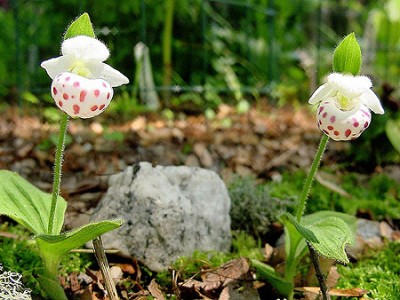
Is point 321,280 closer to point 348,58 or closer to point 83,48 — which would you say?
point 348,58

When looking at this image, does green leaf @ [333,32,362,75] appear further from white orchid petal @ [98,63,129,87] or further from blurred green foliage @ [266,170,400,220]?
blurred green foliage @ [266,170,400,220]

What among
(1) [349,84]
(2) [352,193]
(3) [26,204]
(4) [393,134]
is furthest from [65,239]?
(4) [393,134]

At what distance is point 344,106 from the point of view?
3.68 feet

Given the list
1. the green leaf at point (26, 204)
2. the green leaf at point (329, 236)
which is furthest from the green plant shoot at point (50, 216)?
the green leaf at point (329, 236)

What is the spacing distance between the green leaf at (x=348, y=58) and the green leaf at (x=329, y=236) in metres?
0.33

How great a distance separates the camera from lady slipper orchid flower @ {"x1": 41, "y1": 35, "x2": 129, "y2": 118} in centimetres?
98

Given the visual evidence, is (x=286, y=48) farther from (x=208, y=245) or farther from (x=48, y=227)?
(x=48, y=227)

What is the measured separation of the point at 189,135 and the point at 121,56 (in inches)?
46.6

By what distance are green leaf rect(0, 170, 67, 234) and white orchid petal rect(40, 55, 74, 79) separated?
31cm

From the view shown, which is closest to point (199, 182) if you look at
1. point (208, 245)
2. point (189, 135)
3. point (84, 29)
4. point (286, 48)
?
point (208, 245)

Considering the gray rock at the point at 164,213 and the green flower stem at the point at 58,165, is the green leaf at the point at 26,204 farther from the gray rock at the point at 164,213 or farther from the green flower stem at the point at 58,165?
the gray rock at the point at 164,213

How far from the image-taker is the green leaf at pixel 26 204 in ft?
3.88

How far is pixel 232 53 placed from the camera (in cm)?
400

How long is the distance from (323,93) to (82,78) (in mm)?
491
